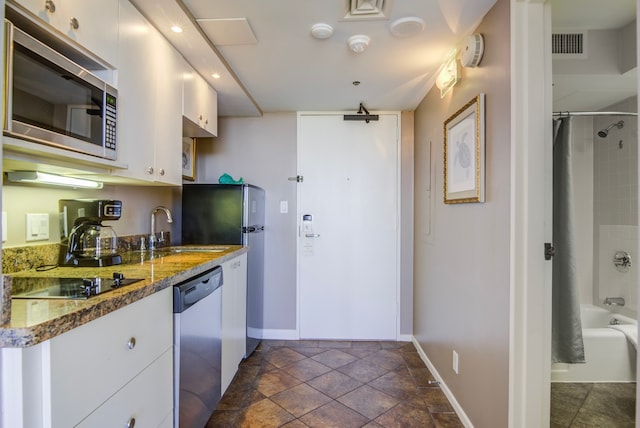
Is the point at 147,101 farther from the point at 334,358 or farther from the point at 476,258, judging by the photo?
the point at 334,358

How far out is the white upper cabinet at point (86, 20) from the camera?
1.02 m

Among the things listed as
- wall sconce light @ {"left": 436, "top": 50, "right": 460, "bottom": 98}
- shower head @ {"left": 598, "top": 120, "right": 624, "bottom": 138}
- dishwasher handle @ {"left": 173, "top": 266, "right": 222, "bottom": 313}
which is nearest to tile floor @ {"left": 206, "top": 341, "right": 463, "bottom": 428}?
dishwasher handle @ {"left": 173, "top": 266, "right": 222, "bottom": 313}

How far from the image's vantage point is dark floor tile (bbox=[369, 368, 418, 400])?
2.17m

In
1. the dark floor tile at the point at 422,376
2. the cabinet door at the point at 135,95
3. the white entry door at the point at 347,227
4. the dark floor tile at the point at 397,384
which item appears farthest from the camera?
the white entry door at the point at 347,227

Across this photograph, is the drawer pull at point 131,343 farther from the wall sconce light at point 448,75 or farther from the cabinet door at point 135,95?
the wall sconce light at point 448,75

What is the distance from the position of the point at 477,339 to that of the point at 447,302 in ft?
1.51

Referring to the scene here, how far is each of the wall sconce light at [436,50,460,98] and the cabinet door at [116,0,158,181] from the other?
1.71 metres

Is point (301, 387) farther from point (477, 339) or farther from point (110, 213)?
point (110, 213)

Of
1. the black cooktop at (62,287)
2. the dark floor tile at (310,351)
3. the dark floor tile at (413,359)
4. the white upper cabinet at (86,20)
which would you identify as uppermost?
the white upper cabinet at (86,20)

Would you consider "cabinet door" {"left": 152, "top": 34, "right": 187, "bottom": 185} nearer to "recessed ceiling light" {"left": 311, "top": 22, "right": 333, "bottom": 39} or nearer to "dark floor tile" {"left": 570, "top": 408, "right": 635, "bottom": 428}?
"recessed ceiling light" {"left": 311, "top": 22, "right": 333, "bottom": 39}

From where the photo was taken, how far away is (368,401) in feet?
6.79

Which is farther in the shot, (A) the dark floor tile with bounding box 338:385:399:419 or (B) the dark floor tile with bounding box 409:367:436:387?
(B) the dark floor tile with bounding box 409:367:436:387

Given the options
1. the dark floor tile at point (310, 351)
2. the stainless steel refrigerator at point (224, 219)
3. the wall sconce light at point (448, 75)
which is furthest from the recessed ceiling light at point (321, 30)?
the dark floor tile at point (310, 351)

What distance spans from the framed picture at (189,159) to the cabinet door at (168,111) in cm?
93
